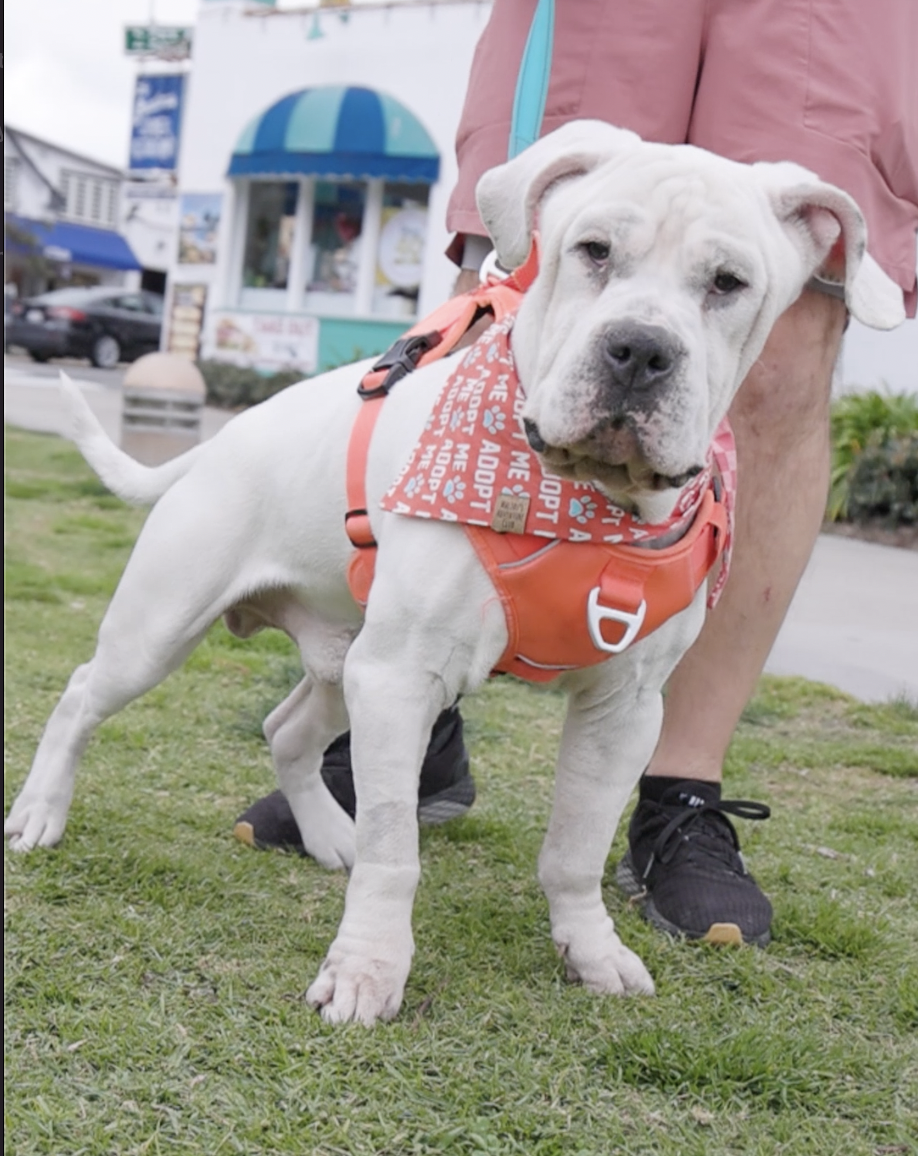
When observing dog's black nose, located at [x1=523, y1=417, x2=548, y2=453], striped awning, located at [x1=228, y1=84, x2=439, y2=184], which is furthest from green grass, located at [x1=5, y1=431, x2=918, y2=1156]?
striped awning, located at [x1=228, y1=84, x2=439, y2=184]

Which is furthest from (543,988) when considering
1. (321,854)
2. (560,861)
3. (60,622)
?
(60,622)

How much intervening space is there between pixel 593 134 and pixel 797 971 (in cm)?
152

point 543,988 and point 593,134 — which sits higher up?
point 593,134

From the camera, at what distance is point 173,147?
25812 mm

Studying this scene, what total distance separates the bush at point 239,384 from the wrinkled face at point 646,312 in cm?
1545

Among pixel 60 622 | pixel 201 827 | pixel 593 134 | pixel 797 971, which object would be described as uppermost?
pixel 593 134

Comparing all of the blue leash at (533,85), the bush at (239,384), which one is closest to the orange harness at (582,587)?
the blue leash at (533,85)

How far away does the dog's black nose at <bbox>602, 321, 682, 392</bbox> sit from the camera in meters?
1.98

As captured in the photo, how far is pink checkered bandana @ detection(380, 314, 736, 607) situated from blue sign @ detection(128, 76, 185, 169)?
25147 mm

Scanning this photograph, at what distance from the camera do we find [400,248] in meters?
18.0

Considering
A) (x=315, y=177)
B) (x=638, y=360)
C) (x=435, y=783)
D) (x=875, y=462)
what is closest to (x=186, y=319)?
(x=315, y=177)

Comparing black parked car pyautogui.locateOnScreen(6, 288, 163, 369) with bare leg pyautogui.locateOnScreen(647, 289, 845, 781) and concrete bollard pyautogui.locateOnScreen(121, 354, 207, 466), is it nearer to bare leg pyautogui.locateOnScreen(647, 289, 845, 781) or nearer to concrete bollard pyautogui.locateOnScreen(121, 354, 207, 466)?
concrete bollard pyautogui.locateOnScreen(121, 354, 207, 466)

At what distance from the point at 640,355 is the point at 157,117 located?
25.9 m

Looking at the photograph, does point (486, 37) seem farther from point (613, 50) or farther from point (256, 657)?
point (256, 657)
